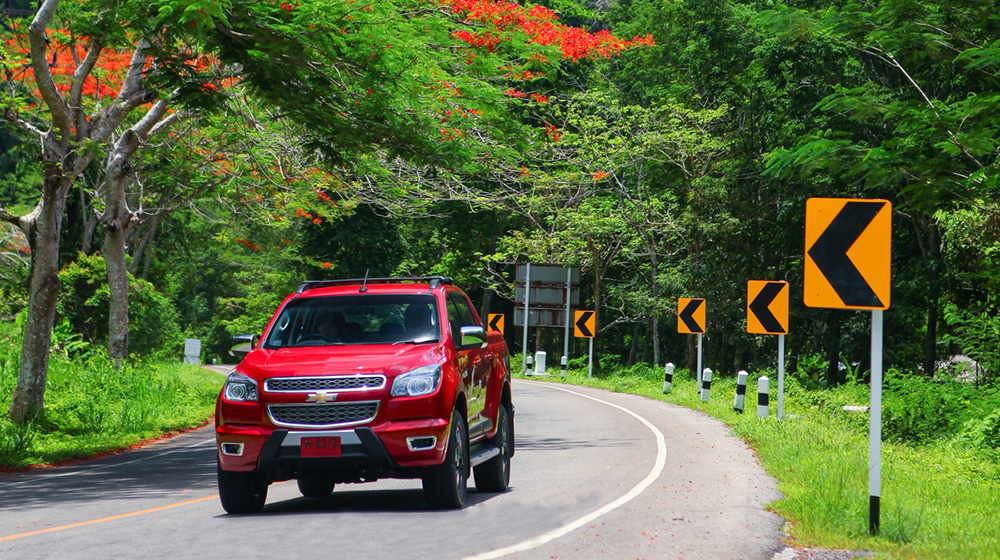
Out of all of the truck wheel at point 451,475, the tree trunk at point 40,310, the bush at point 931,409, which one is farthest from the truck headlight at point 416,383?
the bush at point 931,409

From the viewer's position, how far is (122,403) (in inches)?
774

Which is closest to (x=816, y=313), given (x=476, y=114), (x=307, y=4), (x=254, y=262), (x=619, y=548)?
(x=476, y=114)

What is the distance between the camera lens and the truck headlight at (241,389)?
8.40m

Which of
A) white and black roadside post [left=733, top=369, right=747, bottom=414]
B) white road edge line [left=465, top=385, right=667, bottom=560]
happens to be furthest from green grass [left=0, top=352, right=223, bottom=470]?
white and black roadside post [left=733, top=369, right=747, bottom=414]

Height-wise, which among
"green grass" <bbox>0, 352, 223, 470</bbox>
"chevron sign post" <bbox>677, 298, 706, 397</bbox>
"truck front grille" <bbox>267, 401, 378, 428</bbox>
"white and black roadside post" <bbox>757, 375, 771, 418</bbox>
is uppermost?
"chevron sign post" <bbox>677, 298, 706, 397</bbox>

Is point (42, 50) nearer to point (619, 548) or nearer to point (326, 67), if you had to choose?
point (326, 67)

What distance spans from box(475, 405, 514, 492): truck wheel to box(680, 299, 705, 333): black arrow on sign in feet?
49.9

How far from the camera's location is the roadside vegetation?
14.4m

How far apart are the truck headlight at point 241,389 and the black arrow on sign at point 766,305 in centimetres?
1275

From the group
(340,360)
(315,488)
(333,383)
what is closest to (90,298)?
(315,488)

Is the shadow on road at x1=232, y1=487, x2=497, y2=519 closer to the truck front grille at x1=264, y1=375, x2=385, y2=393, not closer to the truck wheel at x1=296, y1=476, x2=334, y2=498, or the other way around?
the truck wheel at x1=296, y1=476, x2=334, y2=498

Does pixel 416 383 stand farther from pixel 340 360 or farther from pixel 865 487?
pixel 865 487

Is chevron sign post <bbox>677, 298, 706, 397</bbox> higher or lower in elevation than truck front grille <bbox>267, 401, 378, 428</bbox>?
higher

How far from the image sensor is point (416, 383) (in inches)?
330
